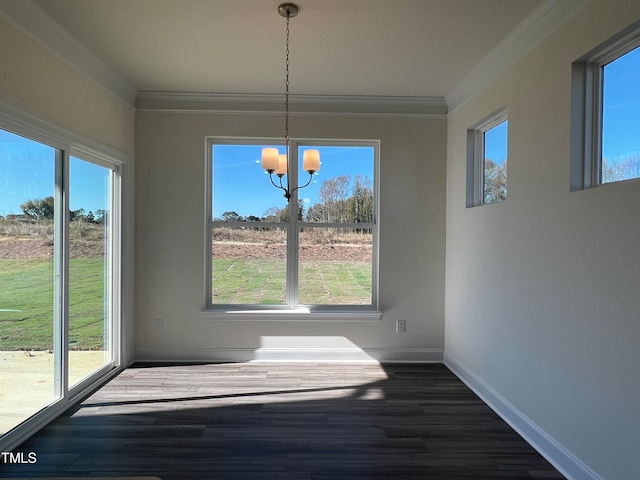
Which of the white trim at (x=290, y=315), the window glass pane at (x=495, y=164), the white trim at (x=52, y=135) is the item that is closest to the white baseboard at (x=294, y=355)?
the white trim at (x=290, y=315)

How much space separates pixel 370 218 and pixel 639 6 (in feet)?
8.77

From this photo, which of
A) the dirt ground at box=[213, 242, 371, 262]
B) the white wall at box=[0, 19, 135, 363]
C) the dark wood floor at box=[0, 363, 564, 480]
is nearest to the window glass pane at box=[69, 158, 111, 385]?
the white wall at box=[0, 19, 135, 363]

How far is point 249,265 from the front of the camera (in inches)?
160

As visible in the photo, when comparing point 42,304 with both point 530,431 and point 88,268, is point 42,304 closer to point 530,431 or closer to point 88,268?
point 88,268

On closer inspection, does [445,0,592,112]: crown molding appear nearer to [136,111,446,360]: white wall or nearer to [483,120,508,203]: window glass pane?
[483,120,508,203]: window glass pane

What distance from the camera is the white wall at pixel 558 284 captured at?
1798 mm

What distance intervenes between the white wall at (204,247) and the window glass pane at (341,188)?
0.60 ft

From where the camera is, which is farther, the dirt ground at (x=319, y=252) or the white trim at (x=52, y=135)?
the dirt ground at (x=319, y=252)

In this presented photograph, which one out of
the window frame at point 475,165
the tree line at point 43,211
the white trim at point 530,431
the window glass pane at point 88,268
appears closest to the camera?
the white trim at point 530,431

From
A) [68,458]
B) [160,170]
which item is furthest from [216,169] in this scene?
[68,458]

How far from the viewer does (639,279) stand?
1705 mm

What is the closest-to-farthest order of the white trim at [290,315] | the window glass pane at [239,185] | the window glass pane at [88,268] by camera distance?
the window glass pane at [88,268], the white trim at [290,315], the window glass pane at [239,185]

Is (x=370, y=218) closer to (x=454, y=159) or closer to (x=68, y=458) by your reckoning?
(x=454, y=159)

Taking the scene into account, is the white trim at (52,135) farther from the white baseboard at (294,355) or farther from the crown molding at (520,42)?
the crown molding at (520,42)
